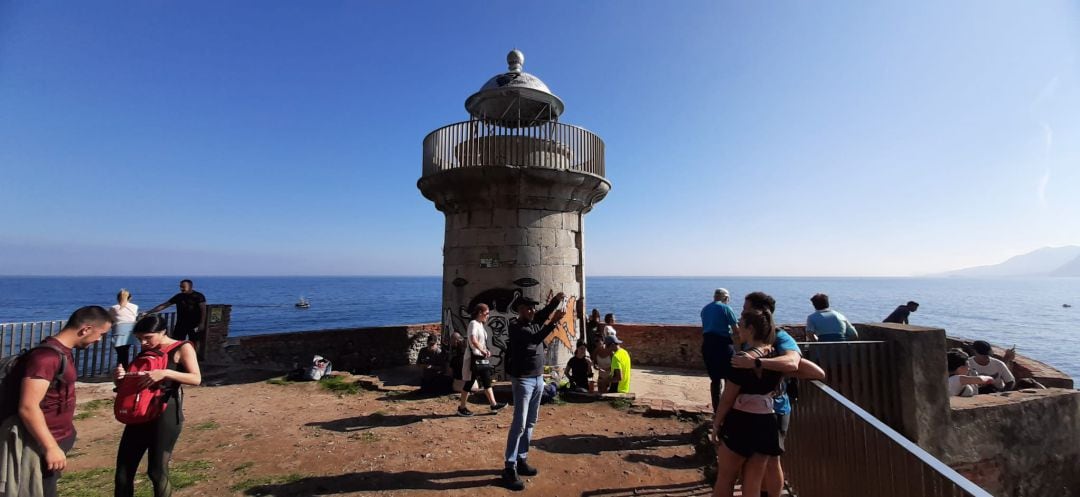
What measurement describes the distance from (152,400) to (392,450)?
3.27 metres

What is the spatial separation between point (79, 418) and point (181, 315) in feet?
10.0

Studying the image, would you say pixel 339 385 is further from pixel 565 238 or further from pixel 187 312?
pixel 565 238

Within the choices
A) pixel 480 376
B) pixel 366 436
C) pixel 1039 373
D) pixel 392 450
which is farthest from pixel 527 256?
pixel 1039 373

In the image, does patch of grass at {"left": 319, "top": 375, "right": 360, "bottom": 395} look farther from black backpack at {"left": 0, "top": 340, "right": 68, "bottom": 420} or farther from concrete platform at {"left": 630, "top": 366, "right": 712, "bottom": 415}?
black backpack at {"left": 0, "top": 340, "right": 68, "bottom": 420}

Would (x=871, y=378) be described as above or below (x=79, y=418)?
above

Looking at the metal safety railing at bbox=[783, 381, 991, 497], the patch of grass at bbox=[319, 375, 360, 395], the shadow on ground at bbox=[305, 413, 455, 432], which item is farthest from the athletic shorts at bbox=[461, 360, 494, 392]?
the metal safety railing at bbox=[783, 381, 991, 497]

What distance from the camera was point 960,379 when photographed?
6191 millimetres

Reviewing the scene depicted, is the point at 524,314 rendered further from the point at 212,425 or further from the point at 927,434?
the point at 212,425

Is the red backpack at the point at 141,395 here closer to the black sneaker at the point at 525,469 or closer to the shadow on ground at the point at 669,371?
the black sneaker at the point at 525,469

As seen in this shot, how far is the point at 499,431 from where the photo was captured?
700 cm

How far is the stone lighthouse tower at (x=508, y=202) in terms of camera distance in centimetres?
1077

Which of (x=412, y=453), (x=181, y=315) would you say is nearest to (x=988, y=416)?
(x=412, y=453)

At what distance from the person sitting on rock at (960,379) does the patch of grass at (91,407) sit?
45.4ft

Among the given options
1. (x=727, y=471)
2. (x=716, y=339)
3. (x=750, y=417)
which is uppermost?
(x=716, y=339)
